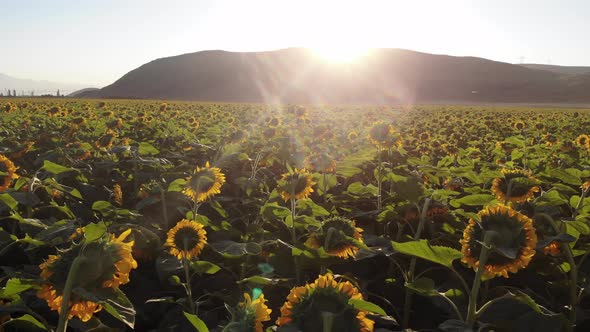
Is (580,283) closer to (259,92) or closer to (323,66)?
(259,92)

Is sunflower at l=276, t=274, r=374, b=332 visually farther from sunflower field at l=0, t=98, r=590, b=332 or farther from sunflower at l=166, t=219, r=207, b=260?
sunflower at l=166, t=219, r=207, b=260

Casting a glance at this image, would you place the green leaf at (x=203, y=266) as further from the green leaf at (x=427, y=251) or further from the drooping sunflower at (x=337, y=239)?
the green leaf at (x=427, y=251)

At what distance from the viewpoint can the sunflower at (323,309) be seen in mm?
1084

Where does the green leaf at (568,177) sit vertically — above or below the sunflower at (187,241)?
above

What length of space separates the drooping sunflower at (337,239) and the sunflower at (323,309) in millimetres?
658

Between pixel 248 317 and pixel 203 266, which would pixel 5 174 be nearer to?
pixel 203 266

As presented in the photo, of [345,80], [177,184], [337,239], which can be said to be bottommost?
[337,239]

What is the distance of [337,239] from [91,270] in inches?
40.7

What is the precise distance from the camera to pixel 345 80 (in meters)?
95.4

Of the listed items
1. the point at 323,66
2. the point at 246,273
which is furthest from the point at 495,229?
the point at 323,66

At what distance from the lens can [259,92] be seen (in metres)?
96.1

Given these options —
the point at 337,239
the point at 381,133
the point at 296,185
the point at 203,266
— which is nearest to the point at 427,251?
the point at 337,239

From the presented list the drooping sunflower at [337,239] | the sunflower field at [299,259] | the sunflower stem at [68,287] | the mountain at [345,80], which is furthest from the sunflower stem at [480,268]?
the mountain at [345,80]

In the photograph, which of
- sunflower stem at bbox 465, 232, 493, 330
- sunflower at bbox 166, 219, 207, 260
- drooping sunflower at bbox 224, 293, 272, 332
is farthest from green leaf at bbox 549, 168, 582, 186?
drooping sunflower at bbox 224, 293, 272, 332
